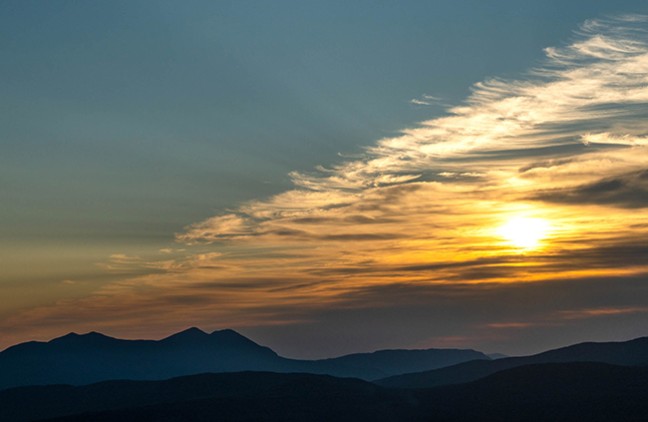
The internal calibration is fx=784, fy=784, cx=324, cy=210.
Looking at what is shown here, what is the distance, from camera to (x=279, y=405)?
593ft

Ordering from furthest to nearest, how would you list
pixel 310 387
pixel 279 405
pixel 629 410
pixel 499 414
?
pixel 310 387 < pixel 279 405 < pixel 499 414 < pixel 629 410

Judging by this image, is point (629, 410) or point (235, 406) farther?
point (235, 406)

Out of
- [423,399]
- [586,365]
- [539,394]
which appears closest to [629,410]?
[539,394]

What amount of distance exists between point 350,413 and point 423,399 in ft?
82.1

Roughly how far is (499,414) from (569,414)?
1505 cm

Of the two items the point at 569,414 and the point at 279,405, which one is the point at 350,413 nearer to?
the point at 279,405

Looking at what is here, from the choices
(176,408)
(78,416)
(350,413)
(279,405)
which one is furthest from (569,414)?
(78,416)

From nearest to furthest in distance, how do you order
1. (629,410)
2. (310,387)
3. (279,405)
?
(629,410), (279,405), (310,387)

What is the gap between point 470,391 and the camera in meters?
191

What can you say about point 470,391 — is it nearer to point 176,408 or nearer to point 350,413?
point 350,413

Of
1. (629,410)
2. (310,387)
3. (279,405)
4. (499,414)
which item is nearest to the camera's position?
(629,410)

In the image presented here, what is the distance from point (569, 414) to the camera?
159 m

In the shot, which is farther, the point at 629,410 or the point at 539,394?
the point at 539,394

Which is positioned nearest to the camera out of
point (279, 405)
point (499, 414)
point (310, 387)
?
point (499, 414)
